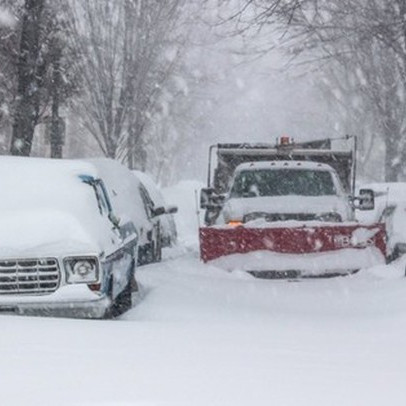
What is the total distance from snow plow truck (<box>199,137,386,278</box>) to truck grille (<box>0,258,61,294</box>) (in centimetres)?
413

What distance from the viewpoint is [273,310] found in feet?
31.2

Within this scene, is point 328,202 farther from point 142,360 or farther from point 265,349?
point 142,360

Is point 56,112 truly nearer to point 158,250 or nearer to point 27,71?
point 27,71

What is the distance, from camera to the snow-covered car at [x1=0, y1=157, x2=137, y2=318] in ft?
23.9

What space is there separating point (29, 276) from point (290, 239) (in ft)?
15.2

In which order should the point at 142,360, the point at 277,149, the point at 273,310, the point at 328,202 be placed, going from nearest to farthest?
the point at 142,360, the point at 273,310, the point at 328,202, the point at 277,149

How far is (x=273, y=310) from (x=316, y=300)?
1000 millimetres

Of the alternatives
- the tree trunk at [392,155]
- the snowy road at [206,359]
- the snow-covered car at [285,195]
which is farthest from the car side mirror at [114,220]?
the tree trunk at [392,155]

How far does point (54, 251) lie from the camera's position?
7.34 m

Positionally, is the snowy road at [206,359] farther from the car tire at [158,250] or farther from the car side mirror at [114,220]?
the car tire at [158,250]

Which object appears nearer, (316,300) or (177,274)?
(316,300)

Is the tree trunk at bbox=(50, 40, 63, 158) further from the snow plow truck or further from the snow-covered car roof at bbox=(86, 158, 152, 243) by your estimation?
the snow plow truck

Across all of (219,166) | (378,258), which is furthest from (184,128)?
(378,258)

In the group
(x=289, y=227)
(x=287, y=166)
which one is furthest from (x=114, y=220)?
(x=287, y=166)
